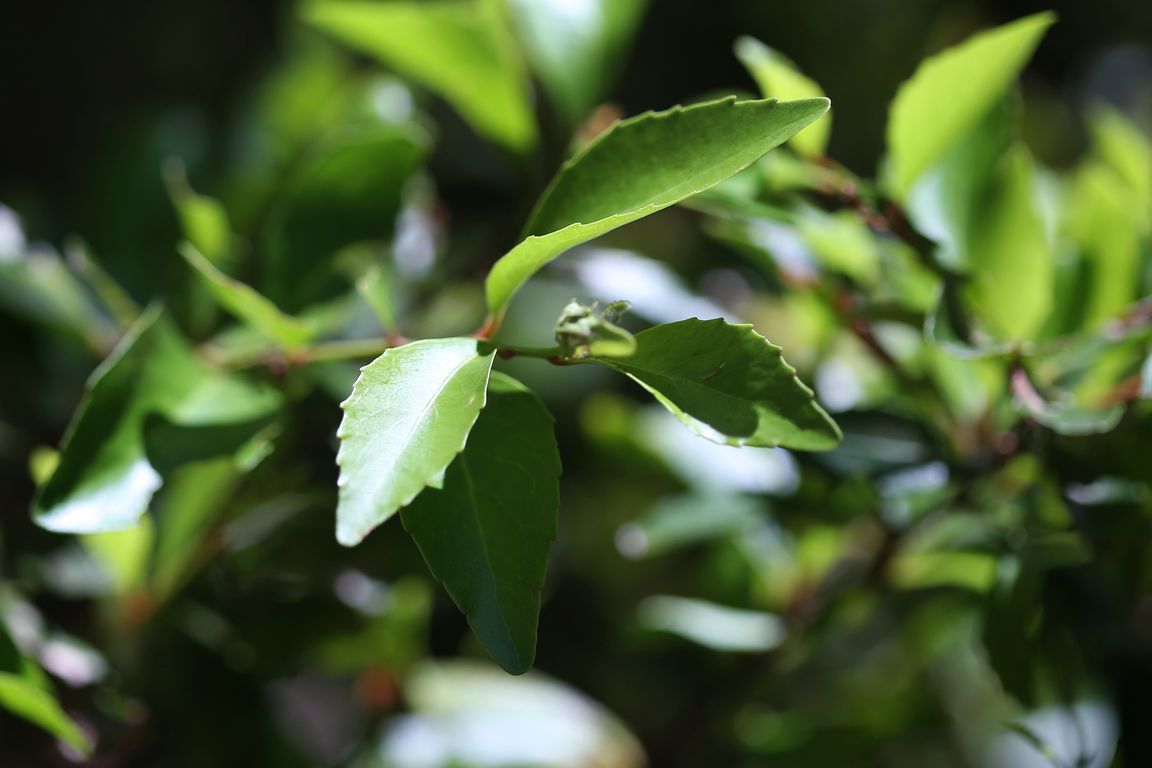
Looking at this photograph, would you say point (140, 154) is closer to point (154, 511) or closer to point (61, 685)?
point (154, 511)

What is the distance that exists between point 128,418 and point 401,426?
0.66 feet

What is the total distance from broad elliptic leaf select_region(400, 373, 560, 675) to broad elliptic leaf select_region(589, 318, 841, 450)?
0.05 metres

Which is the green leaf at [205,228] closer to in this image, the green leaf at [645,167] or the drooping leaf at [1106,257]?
the green leaf at [645,167]

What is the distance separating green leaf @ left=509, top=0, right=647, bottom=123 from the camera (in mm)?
733

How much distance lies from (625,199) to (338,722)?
1055 millimetres

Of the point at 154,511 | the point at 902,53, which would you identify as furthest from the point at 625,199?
the point at 902,53

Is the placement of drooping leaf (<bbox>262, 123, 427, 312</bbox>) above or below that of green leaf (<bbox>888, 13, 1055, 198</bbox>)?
below

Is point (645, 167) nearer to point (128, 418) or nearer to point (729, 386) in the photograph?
point (729, 386)

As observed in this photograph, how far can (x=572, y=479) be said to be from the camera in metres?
1.07

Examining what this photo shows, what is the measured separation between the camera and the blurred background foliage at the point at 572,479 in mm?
586

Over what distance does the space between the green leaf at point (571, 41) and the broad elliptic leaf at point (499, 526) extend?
365 mm

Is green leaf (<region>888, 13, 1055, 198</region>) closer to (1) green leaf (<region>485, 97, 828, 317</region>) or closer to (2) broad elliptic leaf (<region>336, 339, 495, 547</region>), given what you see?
(1) green leaf (<region>485, 97, 828, 317</region>)


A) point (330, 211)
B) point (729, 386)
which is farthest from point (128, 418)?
point (729, 386)

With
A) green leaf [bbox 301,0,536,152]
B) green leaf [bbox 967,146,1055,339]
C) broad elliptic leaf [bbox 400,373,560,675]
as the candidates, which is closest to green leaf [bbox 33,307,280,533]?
broad elliptic leaf [bbox 400,373,560,675]
